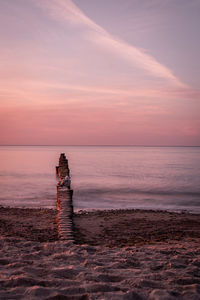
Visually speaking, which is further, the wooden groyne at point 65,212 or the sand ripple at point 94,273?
the wooden groyne at point 65,212

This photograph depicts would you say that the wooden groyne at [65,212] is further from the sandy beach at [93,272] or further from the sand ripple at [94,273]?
the sand ripple at [94,273]

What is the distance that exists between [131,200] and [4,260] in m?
18.1

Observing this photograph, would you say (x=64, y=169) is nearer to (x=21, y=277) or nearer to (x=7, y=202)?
(x=7, y=202)

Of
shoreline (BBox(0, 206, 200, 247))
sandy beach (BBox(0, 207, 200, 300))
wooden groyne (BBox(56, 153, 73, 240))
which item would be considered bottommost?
shoreline (BBox(0, 206, 200, 247))

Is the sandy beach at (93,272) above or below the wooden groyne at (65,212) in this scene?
above

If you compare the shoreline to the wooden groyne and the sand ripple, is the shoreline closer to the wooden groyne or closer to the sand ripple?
the wooden groyne

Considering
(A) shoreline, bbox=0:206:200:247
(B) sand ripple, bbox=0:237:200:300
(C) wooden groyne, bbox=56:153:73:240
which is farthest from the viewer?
(A) shoreline, bbox=0:206:200:247

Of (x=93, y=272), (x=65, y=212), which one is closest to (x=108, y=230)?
(x=65, y=212)

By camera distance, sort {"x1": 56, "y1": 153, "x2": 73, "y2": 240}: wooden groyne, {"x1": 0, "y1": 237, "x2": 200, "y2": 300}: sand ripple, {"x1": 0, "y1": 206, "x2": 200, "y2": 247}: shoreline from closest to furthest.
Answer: {"x1": 0, "y1": 237, "x2": 200, "y2": 300}: sand ripple
{"x1": 56, "y1": 153, "x2": 73, "y2": 240}: wooden groyne
{"x1": 0, "y1": 206, "x2": 200, "y2": 247}: shoreline

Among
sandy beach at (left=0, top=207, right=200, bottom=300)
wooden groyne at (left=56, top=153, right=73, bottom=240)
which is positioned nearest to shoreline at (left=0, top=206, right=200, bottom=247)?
wooden groyne at (left=56, top=153, right=73, bottom=240)

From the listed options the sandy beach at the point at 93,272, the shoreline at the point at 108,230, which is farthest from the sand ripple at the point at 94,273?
the shoreline at the point at 108,230

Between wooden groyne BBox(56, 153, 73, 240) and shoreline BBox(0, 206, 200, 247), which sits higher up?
wooden groyne BBox(56, 153, 73, 240)

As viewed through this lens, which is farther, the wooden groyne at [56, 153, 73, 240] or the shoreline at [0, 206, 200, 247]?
the shoreline at [0, 206, 200, 247]

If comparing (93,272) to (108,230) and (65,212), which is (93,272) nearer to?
(65,212)
